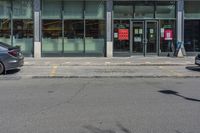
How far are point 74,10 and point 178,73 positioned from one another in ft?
32.6

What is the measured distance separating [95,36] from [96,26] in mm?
626

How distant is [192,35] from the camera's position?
2777 cm

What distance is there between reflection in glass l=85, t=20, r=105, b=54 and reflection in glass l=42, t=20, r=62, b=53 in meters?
1.65

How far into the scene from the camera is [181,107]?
1056 centimetres

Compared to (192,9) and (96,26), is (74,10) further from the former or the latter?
(192,9)

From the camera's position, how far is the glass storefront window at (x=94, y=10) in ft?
88.9

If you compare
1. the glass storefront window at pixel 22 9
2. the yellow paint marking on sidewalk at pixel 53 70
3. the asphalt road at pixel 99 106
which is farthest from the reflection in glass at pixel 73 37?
the asphalt road at pixel 99 106

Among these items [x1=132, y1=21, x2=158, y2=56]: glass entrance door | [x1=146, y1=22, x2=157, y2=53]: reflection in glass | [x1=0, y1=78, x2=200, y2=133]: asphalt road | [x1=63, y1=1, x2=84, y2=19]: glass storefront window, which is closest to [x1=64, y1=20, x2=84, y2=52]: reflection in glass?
[x1=63, y1=1, x2=84, y2=19]: glass storefront window

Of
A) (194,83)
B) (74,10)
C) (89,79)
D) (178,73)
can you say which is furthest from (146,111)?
(74,10)

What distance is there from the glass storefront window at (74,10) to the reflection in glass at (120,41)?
2.26 meters

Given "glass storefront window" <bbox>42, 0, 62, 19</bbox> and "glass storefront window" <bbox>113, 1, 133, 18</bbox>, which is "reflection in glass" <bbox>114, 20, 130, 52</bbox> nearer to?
"glass storefront window" <bbox>113, 1, 133, 18</bbox>

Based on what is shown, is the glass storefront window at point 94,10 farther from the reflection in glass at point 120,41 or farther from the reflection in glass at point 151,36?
the reflection in glass at point 151,36

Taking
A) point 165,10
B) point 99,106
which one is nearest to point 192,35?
point 165,10

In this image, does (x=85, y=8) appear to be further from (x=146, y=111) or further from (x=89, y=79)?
(x=146, y=111)
